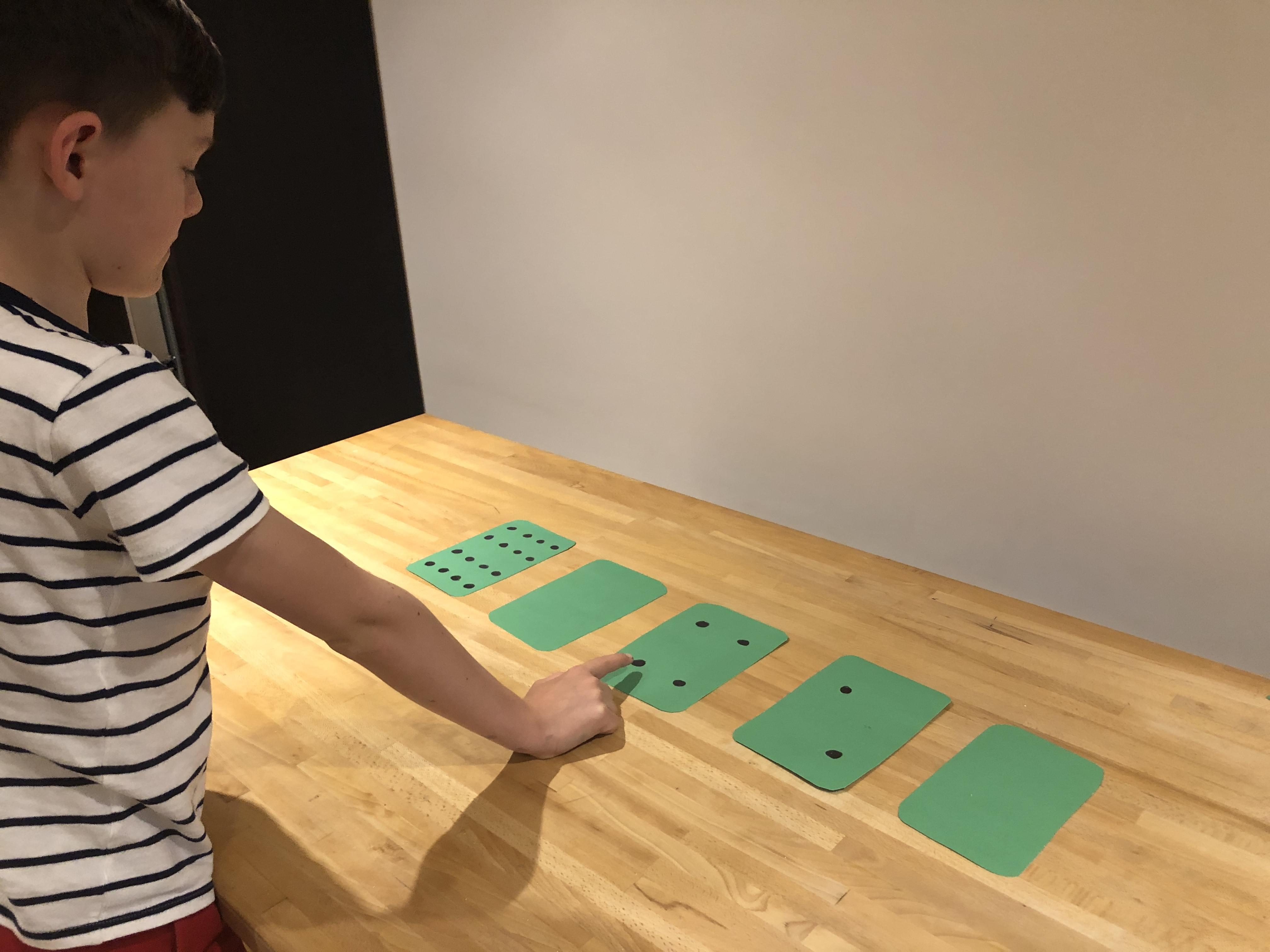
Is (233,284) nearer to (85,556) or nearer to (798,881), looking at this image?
→ (85,556)

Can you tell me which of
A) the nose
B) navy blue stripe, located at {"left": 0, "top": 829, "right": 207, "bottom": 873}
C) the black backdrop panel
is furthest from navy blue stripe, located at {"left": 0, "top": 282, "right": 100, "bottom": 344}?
the black backdrop panel

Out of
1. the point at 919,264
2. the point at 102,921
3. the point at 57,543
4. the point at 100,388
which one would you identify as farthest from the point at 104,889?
the point at 919,264

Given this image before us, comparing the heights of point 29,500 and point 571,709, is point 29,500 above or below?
above

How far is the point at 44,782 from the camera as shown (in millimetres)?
596

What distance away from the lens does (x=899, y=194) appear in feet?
3.85

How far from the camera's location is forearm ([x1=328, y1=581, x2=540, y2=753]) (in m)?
0.66

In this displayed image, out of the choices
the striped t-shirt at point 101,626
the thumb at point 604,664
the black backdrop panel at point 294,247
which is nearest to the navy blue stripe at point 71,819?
the striped t-shirt at point 101,626

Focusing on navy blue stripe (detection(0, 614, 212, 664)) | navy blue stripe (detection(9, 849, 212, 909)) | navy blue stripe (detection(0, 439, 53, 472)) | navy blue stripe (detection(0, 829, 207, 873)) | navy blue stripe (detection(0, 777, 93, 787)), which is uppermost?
navy blue stripe (detection(0, 439, 53, 472))

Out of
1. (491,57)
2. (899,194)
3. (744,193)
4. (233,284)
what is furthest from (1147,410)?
(233,284)

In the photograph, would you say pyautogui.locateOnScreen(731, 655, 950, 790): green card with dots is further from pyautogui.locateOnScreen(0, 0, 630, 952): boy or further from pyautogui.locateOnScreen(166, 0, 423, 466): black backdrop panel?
pyautogui.locateOnScreen(166, 0, 423, 466): black backdrop panel

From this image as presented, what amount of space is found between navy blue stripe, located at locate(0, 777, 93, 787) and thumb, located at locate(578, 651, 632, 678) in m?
0.49

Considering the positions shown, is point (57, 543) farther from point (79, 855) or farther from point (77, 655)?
point (79, 855)

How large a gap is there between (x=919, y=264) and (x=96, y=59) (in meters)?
0.95

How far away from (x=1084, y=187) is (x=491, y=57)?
1061 mm
